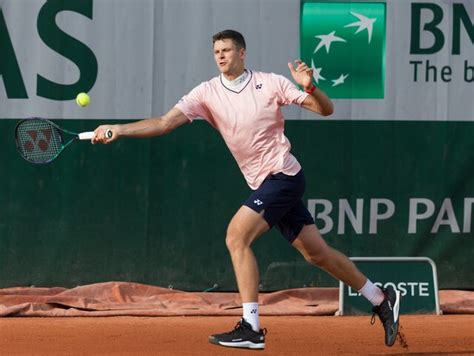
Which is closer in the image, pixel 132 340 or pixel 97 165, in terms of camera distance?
pixel 132 340

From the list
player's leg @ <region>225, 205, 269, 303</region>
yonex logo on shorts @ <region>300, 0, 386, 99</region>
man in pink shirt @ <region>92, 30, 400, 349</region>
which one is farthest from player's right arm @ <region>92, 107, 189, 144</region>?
yonex logo on shorts @ <region>300, 0, 386, 99</region>

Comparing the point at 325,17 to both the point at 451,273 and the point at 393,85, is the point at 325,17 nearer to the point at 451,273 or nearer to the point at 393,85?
the point at 393,85

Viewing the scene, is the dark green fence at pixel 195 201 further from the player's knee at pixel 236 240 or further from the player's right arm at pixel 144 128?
the player's knee at pixel 236 240

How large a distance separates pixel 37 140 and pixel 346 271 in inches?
70.8

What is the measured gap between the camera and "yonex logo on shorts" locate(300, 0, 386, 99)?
8.08 meters

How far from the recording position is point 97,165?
8.06 meters

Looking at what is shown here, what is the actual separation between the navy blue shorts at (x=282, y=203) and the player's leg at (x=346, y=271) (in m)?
0.05

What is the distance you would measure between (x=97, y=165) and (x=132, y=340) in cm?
178

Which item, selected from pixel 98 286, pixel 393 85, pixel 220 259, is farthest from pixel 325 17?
pixel 98 286

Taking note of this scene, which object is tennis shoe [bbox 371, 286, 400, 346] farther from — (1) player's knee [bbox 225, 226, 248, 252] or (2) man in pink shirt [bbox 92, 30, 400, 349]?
(1) player's knee [bbox 225, 226, 248, 252]

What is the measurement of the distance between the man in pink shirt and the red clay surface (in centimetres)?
51

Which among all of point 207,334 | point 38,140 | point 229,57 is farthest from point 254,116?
point 207,334

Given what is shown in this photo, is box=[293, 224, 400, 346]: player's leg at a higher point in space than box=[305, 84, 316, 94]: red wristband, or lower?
lower

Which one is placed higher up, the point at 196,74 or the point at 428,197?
the point at 196,74
